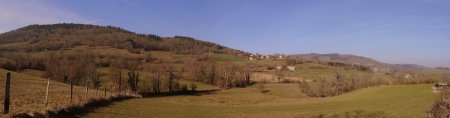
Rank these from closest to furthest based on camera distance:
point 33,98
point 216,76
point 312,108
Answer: point 33,98 < point 312,108 < point 216,76

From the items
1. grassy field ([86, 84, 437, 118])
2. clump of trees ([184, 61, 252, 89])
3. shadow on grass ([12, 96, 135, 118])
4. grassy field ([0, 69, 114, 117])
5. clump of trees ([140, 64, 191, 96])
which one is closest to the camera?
shadow on grass ([12, 96, 135, 118])

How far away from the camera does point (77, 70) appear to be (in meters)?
111

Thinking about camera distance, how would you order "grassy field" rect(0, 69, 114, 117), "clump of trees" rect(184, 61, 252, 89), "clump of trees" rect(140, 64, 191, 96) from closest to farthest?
"grassy field" rect(0, 69, 114, 117) < "clump of trees" rect(140, 64, 191, 96) < "clump of trees" rect(184, 61, 252, 89)

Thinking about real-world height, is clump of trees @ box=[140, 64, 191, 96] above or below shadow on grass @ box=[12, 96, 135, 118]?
below

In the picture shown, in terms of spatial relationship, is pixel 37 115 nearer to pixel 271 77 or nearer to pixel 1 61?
pixel 1 61

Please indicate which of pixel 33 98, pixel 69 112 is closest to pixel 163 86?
pixel 33 98

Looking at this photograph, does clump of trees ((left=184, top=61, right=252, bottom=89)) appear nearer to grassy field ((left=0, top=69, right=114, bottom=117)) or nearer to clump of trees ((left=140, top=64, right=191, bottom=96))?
clump of trees ((left=140, top=64, right=191, bottom=96))

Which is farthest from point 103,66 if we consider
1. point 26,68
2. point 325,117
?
point 325,117

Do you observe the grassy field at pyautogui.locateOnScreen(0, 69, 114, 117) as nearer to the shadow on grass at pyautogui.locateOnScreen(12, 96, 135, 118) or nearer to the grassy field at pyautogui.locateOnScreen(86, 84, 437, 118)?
the shadow on grass at pyautogui.locateOnScreen(12, 96, 135, 118)

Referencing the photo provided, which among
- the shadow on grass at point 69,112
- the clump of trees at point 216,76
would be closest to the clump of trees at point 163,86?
the clump of trees at point 216,76

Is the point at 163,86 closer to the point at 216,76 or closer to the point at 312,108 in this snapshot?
the point at 216,76

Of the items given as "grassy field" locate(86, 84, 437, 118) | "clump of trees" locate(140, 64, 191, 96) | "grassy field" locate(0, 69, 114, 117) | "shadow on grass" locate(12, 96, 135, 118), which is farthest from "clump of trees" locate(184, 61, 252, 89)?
"shadow on grass" locate(12, 96, 135, 118)

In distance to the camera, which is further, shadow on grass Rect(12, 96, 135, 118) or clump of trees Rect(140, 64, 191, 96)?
clump of trees Rect(140, 64, 191, 96)

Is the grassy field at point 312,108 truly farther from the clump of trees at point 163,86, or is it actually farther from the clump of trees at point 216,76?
the clump of trees at point 216,76
